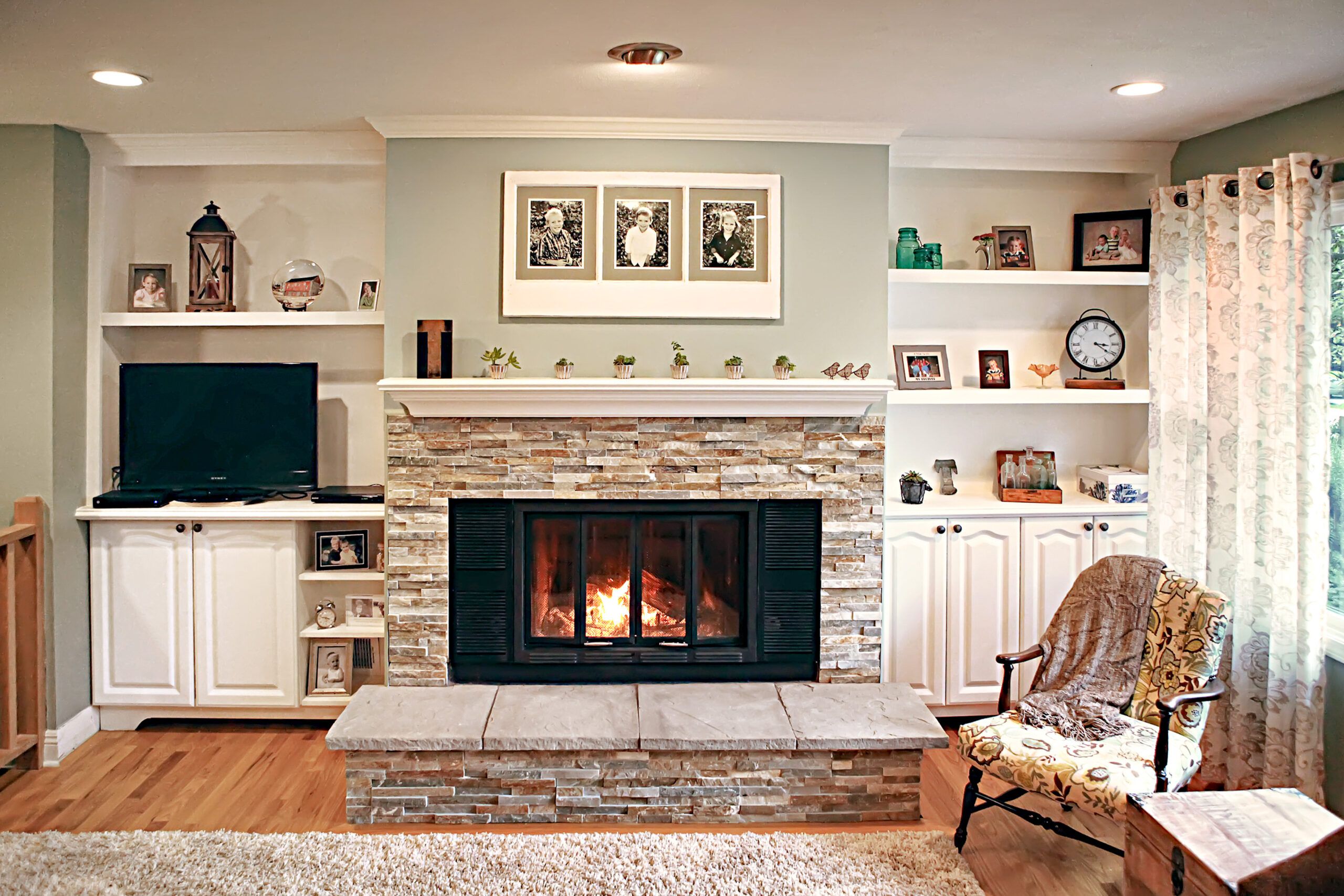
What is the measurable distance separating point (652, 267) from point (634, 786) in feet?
6.04

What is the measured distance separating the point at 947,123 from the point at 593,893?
288cm

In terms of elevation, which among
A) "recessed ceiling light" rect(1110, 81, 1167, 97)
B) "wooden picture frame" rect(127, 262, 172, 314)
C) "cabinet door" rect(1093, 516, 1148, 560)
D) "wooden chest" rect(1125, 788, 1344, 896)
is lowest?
"wooden chest" rect(1125, 788, 1344, 896)

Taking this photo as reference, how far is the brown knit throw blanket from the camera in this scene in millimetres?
3170

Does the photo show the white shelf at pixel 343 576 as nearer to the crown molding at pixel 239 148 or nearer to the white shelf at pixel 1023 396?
the crown molding at pixel 239 148

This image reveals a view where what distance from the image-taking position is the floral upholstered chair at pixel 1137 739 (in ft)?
8.86

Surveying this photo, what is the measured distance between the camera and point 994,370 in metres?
4.12

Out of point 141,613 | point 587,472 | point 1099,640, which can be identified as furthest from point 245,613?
point 1099,640

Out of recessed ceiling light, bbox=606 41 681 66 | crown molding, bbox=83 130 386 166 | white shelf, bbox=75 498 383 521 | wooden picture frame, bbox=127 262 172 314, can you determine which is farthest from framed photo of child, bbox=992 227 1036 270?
wooden picture frame, bbox=127 262 172 314

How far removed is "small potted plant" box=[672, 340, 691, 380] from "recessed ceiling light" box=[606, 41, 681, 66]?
3.58ft

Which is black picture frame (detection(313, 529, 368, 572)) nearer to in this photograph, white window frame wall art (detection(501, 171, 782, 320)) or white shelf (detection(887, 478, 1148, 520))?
white window frame wall art (detection(501, 171, 782, 320))

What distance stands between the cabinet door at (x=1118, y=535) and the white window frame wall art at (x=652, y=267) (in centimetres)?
157

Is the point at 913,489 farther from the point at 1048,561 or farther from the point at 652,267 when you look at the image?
the point at 652,267

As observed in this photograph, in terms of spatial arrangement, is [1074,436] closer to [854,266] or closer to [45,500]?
[854,266]

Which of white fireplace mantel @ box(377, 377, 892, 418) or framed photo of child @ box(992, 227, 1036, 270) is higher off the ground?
framed photo of child @ box(992, 227, 1036, 270)
